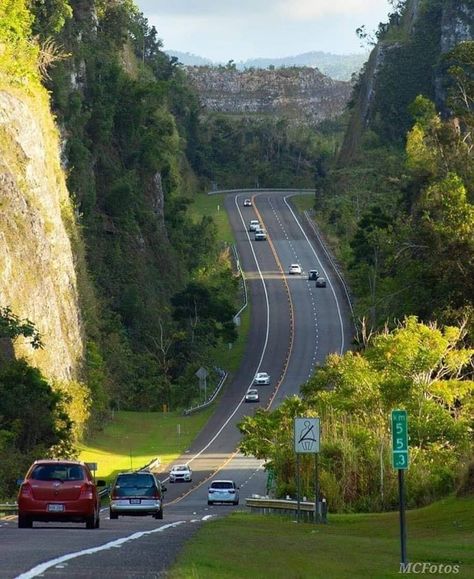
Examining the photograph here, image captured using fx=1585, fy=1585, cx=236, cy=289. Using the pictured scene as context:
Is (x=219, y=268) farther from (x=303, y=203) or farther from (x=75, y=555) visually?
(x=75, y=555)

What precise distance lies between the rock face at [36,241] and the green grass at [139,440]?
458 cm

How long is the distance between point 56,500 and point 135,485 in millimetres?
9415

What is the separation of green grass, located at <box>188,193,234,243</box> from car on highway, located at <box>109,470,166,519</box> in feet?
416

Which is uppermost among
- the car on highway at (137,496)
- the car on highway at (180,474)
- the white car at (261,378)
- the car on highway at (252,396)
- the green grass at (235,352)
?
the green grass at (235,352)

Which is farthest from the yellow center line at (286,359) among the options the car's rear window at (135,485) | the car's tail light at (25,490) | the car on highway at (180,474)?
the car's tail light at (25,490)

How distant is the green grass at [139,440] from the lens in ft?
269

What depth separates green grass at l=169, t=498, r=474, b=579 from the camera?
64.7 ft

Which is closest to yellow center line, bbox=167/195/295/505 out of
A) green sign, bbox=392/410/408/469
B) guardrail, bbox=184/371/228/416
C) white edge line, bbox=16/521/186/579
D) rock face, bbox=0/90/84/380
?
guardrail, bbox=184/371/228/416

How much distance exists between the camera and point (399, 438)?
2092cm

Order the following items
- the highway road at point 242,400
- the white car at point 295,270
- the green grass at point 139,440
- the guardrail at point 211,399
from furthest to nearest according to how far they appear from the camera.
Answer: the white car at point 295,270, the guardrail at point 211,399, the green grass at point 139,440, the highway road at point 242,400

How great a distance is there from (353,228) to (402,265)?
6801 centimetres

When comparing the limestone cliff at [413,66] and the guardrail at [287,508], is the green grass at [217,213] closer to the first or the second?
the limestone cliff at [413,66]

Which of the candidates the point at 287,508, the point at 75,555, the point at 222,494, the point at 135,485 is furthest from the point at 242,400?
the point at 75,555

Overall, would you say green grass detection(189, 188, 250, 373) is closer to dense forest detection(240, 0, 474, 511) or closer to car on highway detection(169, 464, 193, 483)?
dense forest detection(240, 0, 474, 511)
